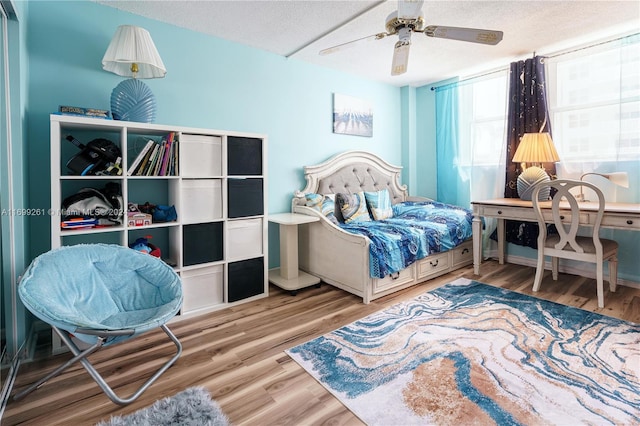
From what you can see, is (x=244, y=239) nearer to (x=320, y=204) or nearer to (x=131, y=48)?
(x=320, y=204)

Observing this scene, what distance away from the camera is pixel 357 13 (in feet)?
8.30

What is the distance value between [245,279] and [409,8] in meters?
2.24

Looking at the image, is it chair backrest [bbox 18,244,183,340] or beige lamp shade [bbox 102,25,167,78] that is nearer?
chair backrest [bbox 18,244,183,340]

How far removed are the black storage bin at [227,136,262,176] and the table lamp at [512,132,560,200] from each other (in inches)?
102

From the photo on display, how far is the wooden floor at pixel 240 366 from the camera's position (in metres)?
1.47

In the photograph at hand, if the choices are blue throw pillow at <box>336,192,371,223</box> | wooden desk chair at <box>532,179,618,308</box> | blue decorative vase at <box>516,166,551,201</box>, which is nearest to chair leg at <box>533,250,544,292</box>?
wooden desk chair at <box>532,179,618,308</box>

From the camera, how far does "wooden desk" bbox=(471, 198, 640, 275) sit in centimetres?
244

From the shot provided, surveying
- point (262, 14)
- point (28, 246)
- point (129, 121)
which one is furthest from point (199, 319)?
point (262, 14)

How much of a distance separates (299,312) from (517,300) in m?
1.81

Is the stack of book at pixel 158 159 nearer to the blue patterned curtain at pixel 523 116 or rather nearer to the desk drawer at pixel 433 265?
the desk drawer at pixel 433 265

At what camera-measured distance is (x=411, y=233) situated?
2957 millimetres

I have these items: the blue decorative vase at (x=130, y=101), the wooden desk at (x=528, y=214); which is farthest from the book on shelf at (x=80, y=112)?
the wooden desk at (x=528, y=214)

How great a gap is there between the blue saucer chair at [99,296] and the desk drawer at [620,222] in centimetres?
310

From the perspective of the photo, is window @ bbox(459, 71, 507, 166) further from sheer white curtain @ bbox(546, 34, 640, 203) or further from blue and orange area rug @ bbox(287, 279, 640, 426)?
blue and orange area rug @ bbox(287, 279, 640, 426)
